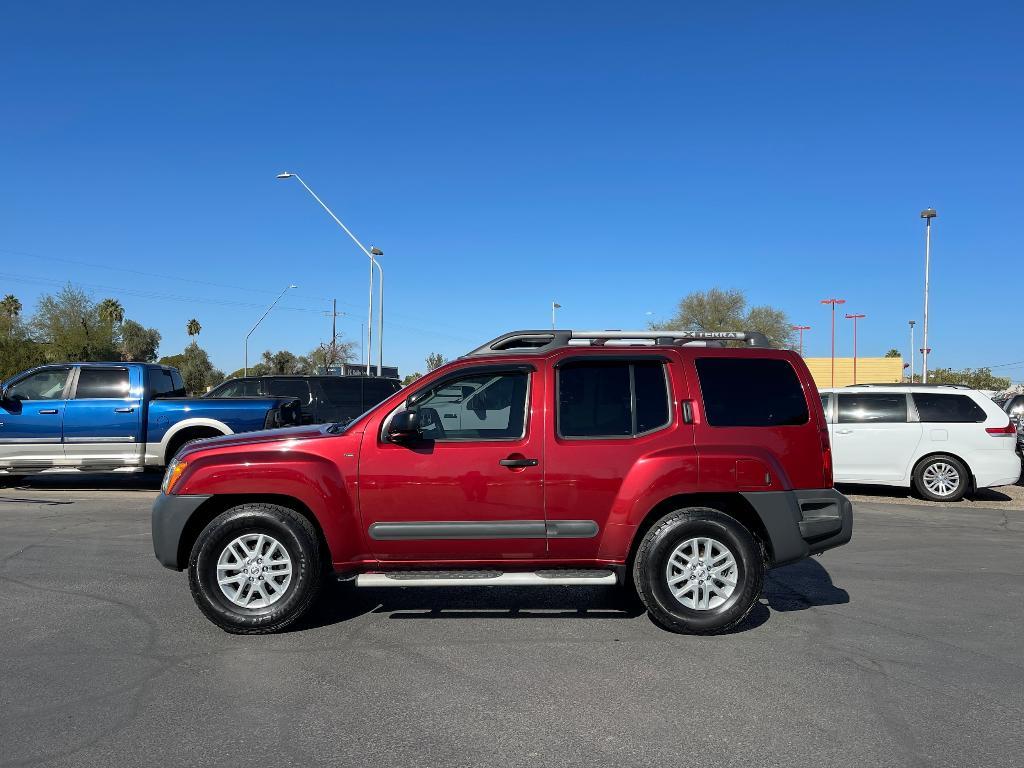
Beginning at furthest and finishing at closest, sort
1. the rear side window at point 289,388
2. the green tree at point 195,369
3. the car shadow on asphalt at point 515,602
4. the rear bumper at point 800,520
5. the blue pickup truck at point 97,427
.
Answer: the green tree at point 195,369, the rear side window at point 289,388, the blue pickup truck at point 97,427, the car shadow on asphalt at point 515,602, the rear bumper at point 800,520

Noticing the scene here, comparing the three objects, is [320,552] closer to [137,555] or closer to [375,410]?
[375,410]

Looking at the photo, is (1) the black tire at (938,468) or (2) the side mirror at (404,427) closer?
(2) the side mirror at (404,427)

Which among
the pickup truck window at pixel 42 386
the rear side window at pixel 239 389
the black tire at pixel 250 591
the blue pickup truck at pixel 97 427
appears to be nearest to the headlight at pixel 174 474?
the black tire at pixel 250 591

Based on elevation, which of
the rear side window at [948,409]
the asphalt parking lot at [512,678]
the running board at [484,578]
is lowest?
the asphalt parking lot at [512,678]

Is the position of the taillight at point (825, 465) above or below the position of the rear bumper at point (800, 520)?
above

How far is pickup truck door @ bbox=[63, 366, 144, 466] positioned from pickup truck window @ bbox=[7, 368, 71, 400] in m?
0.28

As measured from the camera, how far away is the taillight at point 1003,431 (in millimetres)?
10836

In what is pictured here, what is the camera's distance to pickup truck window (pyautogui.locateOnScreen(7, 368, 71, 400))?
37.8 feet

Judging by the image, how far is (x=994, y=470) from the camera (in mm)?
10922

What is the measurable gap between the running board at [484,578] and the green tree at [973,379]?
56587 millimetres

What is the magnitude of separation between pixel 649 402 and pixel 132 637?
3781 mm

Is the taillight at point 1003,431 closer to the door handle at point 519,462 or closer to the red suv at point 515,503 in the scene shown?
the red suv at point 515,503

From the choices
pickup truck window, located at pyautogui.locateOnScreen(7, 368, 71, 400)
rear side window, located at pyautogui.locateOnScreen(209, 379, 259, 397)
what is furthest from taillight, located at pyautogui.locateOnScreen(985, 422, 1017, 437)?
pickup truck window, located at pyautogui.locateOnScreen(7, 368, 71, 400)

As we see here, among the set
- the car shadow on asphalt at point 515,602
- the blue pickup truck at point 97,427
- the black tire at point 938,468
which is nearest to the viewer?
the car shadow on asphalt at point 515,602
